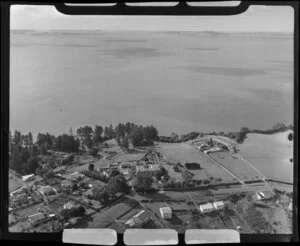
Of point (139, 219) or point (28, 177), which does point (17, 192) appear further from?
point (139, 219)

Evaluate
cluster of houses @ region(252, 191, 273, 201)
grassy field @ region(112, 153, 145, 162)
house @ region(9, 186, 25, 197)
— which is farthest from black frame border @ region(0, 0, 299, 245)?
grassy field @ region(112, 153, 145, 162)

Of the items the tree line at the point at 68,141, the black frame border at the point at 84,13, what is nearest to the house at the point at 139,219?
the tree line at the point at 68,141

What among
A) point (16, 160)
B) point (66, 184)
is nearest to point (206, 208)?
point (66, 184)

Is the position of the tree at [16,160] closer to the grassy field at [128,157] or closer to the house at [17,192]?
the house at [17,192]

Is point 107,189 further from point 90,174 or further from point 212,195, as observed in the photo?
point 212,195

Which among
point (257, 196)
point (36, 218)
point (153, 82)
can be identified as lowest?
point (36, 218)

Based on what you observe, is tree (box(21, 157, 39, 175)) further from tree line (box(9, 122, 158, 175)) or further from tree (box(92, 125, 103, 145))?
tree (box(92, 125, 103, 145))

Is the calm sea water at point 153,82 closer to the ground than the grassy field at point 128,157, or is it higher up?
higher up
